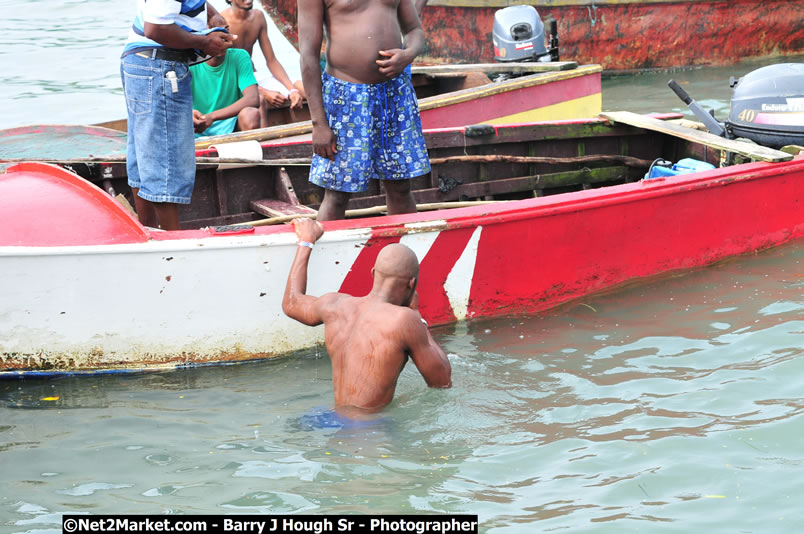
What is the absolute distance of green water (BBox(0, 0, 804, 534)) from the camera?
323 cm

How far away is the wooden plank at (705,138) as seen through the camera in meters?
5.27

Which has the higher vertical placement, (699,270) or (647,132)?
(647,132)

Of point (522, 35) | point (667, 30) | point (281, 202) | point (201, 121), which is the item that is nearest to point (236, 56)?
point (201, 121)

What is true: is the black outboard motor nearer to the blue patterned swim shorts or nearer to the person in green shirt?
the blue patterned swim shorts

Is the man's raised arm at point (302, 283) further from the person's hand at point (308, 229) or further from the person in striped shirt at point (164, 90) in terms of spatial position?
the person in striped shirt at point (164, 90)

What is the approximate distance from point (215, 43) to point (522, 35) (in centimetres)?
490

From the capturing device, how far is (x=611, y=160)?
626 centimetres

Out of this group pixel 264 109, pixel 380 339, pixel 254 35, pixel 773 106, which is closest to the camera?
pixel 380 339

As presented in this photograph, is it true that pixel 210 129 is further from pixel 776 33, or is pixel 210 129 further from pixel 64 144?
pixel 776 33

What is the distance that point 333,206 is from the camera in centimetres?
457

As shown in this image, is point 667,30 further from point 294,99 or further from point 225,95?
point 225,95

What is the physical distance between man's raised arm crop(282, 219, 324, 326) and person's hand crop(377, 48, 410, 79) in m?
0.82

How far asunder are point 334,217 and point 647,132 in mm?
2903

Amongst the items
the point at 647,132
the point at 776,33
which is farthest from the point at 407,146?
the point at 776,33
